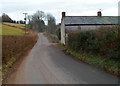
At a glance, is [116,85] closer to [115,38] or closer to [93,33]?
[115,38]

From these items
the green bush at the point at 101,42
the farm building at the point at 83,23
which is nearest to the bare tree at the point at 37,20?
the farm building at the point at 83,23

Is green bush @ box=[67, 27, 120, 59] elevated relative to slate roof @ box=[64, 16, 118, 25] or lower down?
lower down

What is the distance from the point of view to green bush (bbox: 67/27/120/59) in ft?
43.9

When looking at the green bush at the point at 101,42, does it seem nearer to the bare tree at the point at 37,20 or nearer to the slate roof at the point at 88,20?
the slate roof at the point at 88,20

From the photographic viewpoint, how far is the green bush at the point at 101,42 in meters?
13.4

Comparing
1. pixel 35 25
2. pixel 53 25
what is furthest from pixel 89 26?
pixel 35 25

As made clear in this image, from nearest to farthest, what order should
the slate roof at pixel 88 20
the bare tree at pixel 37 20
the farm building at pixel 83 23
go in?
1. the farm building at pixel 83 23
2. the slate roof at pixel 88 20
3. the bare tree at pixel 37 20


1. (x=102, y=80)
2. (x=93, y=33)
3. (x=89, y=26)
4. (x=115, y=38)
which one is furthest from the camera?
(x=89, y=26)

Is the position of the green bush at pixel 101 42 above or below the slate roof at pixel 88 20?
below

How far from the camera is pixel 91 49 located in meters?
18.5

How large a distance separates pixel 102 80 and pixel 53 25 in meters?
95.8

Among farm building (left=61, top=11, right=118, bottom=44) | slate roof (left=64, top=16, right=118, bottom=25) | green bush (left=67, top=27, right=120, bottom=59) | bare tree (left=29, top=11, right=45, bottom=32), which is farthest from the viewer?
bare tree (left=29, top=11, right=45, bottom=32)

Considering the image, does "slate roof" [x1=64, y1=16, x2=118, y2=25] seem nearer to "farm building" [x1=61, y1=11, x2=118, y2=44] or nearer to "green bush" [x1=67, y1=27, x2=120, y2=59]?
"farm building" [x1=61, y1=11, x2=118, y2=44]

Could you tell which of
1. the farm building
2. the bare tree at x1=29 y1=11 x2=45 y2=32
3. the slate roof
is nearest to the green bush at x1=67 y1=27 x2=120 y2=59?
the farm building
